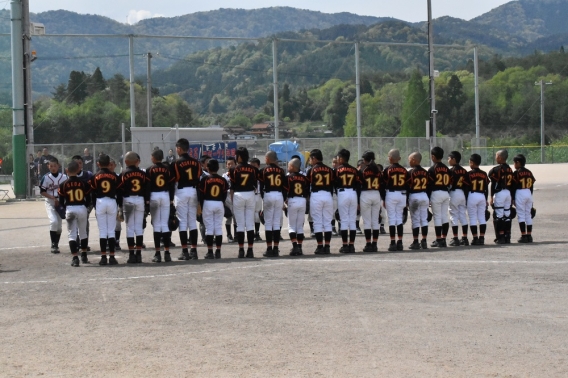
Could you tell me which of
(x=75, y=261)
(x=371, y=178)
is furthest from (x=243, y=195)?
(x=75, y=261)

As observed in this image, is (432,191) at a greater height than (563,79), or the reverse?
(563,79)

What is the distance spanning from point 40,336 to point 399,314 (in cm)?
391

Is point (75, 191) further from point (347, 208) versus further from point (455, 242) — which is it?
point (455, 242)

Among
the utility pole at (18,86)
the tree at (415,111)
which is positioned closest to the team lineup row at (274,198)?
the utility pole at (18,86)

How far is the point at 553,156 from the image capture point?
73.3 metres

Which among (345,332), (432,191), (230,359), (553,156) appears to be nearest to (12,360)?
(230,359)

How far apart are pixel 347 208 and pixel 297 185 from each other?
3.45 feet

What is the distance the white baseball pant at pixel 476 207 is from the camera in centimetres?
1781

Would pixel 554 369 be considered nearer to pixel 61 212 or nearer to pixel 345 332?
pixel 345 332

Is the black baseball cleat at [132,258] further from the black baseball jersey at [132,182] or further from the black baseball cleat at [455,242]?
the black baseball cleat at [455,242]

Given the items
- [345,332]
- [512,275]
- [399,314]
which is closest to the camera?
[345,332]

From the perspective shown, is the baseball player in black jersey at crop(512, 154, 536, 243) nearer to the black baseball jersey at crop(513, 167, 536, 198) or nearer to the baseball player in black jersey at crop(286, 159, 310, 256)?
the black baseball jersey at crop(513, 167, 536, 198)

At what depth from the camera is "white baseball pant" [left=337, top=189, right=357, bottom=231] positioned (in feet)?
55.2

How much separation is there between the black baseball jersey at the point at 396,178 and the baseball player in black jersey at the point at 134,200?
14.9 feet
